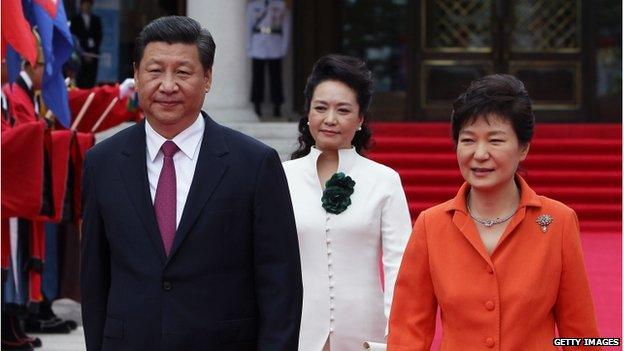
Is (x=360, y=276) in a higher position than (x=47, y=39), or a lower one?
lower

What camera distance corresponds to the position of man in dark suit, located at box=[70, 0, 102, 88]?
708 inches

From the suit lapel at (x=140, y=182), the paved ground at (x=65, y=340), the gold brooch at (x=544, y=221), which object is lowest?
the paved ground at (x=65, y=340)

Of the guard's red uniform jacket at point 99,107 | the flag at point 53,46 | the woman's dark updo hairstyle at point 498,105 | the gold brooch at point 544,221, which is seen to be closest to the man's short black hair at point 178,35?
the woman's dark updo hairstyle at point 498,105

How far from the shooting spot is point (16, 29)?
682 centimetres

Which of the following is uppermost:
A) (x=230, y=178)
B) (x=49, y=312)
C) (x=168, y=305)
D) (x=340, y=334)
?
(x=230, y=178)

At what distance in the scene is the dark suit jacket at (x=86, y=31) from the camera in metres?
18.0

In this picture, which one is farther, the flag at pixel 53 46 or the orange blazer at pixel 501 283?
the flag at pixel 53 46

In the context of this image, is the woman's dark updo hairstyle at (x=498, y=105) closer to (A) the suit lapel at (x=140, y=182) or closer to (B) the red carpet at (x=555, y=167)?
(A) the suit lapel at (x=140, y=182)

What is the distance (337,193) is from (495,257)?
4.57 feet

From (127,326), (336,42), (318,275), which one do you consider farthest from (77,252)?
(336,42)

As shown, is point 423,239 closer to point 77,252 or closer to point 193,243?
point 193,243

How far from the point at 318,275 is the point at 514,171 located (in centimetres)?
139

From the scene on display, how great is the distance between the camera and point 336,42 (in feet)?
64.7

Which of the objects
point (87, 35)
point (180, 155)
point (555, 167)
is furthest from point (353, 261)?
point (87, 35)
